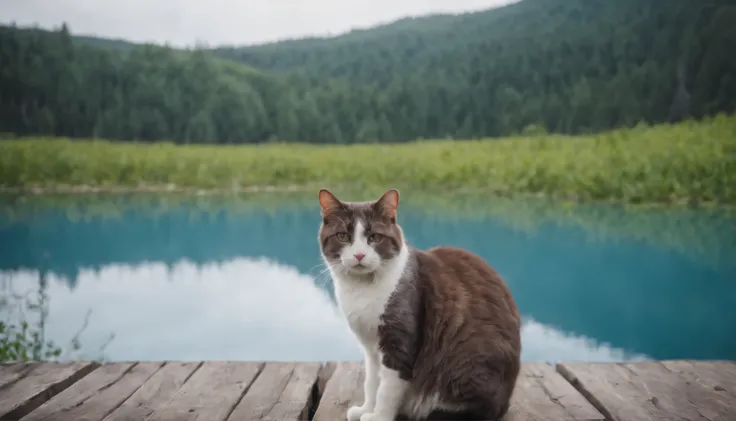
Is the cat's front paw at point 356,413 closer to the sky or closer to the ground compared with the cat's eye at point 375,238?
closer to the ground

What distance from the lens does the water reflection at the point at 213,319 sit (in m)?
3.38

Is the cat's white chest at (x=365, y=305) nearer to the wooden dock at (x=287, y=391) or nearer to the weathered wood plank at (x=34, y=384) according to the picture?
the wooden dock at (x=287, y=391)

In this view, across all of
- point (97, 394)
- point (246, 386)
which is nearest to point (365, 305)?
point (246, 386)

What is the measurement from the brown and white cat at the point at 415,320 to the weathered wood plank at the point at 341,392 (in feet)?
0.32

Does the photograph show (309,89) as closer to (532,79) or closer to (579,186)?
(532,79)

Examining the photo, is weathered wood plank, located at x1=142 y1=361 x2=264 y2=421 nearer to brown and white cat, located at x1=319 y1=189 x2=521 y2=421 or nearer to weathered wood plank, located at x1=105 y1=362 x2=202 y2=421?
weathered wood plank, located at x1=105 y1=362 x2=202 y2=421

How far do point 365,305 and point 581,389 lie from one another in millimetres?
694

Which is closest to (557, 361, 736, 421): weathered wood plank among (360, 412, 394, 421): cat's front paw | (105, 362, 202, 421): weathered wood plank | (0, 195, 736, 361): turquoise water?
(360, 412, 394, 421): cat's front paw

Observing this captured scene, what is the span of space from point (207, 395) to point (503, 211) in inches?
98.8

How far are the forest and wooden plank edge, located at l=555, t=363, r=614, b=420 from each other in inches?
91.6

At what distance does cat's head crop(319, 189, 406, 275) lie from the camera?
1.55 metres

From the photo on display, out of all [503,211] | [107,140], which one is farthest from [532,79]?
[107,140]

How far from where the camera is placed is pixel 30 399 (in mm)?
1719

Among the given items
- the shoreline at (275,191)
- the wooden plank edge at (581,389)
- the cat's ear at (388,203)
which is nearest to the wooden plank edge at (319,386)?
the cat's ear at (388,203)
